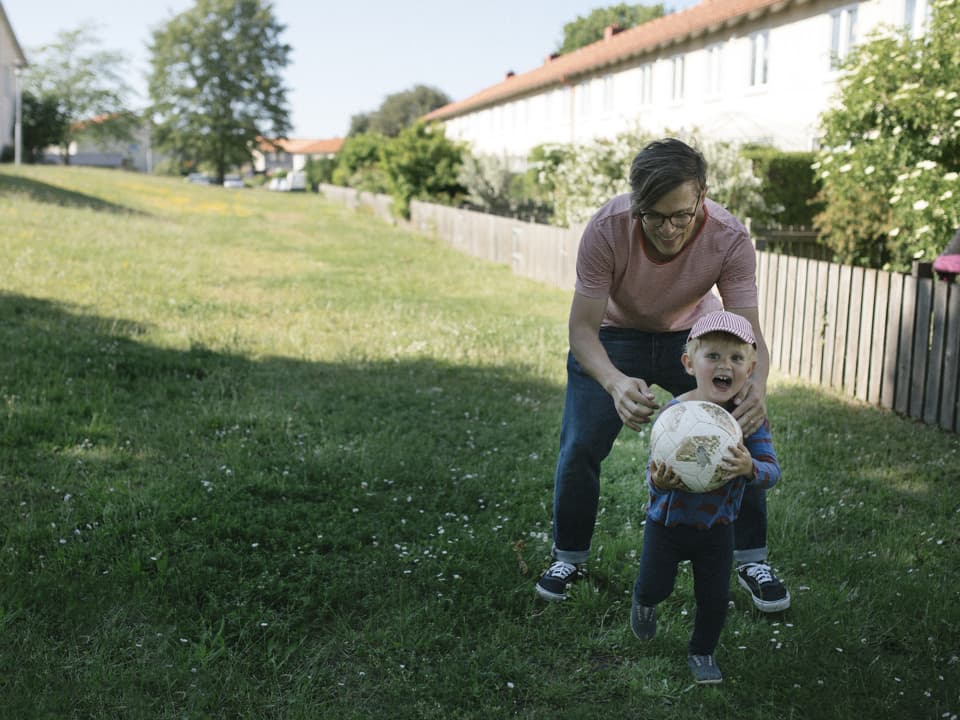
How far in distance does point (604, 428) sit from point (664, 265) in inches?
30.0

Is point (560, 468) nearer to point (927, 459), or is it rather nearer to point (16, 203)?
point (927, 459)

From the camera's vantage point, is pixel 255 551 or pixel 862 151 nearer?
pixel 255 551

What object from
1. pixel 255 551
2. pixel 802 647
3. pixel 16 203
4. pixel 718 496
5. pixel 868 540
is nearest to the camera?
pixel 718 496

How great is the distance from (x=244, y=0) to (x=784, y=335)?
252ft

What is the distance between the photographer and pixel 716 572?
3408mm

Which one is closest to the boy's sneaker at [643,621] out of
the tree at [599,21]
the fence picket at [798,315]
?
the fence picket at [798,315]

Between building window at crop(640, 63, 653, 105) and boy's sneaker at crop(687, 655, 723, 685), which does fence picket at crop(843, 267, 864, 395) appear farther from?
building window at crop(640, 63, 653, 105)

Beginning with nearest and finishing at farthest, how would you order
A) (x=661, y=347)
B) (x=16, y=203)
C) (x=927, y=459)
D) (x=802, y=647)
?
1. (x=802, y=647)
2. (x=661, y=347)
3. (x=927, y=459)
4. (x=16, y=203)

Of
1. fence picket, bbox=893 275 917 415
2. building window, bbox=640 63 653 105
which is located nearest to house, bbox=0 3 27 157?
building window, bbox=640 63 653 105

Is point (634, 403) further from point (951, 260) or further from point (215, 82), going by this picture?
point (215, 82)

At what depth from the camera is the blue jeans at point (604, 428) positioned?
163 inches

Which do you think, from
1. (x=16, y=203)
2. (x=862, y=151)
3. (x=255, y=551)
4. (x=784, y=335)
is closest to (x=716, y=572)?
(x=255, y=551)

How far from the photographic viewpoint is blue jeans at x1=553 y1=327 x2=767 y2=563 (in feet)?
13.6

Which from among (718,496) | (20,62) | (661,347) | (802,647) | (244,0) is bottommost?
(802,647)
